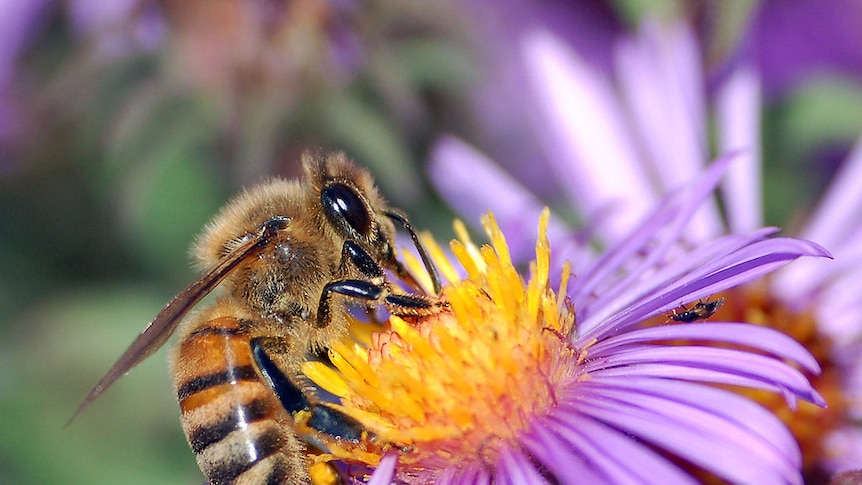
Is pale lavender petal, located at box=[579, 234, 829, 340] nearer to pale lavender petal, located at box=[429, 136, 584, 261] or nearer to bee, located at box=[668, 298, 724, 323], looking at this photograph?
bee, located at box=[668, 298, 724, 323]

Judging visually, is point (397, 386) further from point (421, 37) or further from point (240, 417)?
point (421, 37)

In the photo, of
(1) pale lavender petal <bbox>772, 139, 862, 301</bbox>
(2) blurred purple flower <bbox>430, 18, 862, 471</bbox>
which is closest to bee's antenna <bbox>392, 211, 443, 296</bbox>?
(2) blurred purple flower <bbox>430, 18, 862, 471</bbox>

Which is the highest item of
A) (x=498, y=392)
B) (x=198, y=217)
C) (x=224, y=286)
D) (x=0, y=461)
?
(x=198, y=217)

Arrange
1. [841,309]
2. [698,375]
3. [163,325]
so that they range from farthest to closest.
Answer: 1. [841,309]
2. [163,325]
3. [698,375]

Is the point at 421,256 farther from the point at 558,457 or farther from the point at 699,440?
the point at 699,440

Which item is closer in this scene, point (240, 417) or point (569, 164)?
point (240, 417)

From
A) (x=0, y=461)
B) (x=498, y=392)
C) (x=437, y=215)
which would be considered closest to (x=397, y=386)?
(x=498, y=392)

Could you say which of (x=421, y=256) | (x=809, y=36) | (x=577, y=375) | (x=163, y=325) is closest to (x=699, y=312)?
(x=577, y=375)
